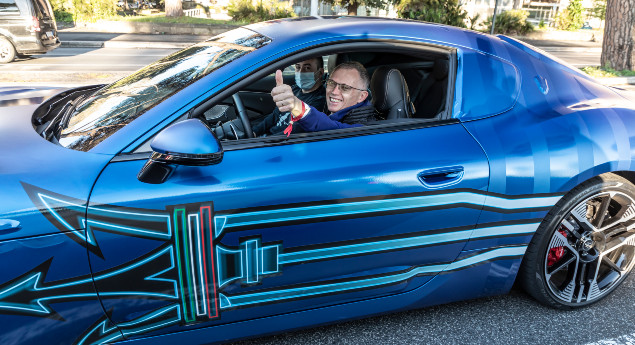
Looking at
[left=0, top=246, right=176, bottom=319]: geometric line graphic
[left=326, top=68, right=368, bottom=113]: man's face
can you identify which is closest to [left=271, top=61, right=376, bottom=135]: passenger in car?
[left=326, top=68, right=368, bottom=113]: man's face

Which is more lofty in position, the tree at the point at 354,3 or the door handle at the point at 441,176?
the tree at the point at 354,3

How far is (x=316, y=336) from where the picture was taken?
7.47ft

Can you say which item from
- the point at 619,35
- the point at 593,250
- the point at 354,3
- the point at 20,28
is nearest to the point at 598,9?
the point at 354,3

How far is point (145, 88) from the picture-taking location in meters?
2.14

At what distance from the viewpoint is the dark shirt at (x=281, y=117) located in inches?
99.9

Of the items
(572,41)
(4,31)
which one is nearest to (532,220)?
(4,31)

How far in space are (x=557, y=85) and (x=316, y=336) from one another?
163 cm

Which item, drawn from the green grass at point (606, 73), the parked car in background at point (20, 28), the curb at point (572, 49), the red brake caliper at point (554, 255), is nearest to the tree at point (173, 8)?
the parked car in background at point (20, 28)

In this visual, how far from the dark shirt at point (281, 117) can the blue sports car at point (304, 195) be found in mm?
205

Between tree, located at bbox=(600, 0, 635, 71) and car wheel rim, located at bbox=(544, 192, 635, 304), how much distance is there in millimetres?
8711

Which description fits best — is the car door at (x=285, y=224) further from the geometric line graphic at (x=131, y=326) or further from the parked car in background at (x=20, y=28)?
the parked car in background at (x=20, y=28)

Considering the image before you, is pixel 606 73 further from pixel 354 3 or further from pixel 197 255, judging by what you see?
pixel 354 3

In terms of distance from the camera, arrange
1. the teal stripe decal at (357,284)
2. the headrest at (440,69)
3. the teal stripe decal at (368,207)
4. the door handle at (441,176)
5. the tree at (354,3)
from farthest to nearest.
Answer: the tree at (354,3), the headrest at (440,69), the door handle at (441,176), the teal stripe decal at (357,284), the teal stripe decal at (368,207)

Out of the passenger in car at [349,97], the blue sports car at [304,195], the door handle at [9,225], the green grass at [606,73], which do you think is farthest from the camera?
the green grass at [606,73]
